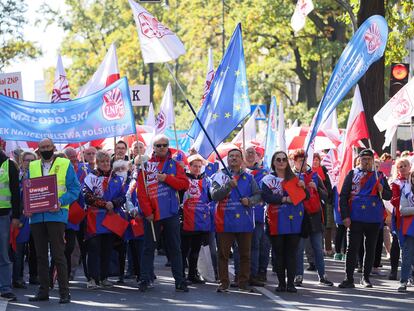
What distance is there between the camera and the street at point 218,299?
1317 centimetres

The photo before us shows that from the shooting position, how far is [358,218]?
15172mm

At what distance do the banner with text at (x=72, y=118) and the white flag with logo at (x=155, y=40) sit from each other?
0.71m

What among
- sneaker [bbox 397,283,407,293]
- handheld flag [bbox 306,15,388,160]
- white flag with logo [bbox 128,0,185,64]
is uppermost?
white flag with logo [bbox 128,0,185,64]

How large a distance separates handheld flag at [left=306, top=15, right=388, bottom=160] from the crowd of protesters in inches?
28.0

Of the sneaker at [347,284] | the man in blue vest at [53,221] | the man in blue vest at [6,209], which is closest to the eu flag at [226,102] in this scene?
the sneaker at [347,284]

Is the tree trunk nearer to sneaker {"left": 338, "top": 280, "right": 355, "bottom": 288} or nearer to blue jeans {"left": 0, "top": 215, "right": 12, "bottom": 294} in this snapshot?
sneaker {"left": 338, "top": 280, "right": 355, "bottom": 288}

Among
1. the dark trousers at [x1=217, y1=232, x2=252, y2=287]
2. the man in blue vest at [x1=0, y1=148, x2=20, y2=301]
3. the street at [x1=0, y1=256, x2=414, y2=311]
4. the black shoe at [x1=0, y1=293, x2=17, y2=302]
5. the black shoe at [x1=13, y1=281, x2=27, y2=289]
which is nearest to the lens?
the street at [x1=0, y1=256, x2=414, y2=311]

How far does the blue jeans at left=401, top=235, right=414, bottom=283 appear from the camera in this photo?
1497cm

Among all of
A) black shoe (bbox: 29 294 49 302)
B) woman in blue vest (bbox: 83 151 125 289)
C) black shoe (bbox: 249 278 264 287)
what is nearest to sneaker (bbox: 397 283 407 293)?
black shoe (bbox: 249 278 264 287)

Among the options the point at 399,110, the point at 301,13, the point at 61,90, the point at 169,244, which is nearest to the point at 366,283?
the point at 169,244

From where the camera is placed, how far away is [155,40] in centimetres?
1700

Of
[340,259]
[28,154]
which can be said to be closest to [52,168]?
[28,154]

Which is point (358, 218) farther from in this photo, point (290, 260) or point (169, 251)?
point (169, 251)

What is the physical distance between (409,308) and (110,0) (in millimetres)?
56593
